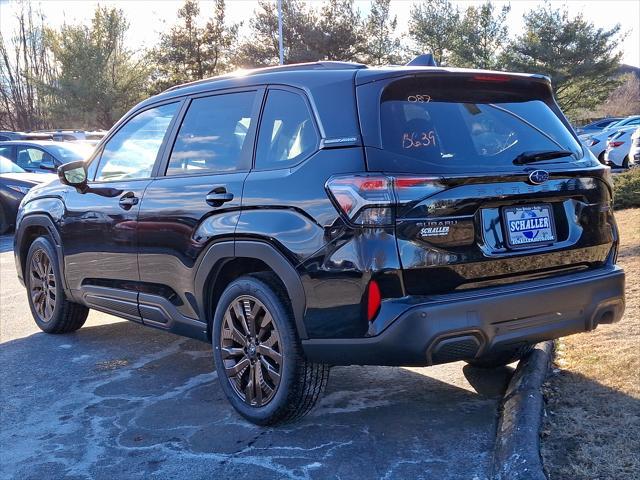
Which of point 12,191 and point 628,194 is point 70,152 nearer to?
point 12,191

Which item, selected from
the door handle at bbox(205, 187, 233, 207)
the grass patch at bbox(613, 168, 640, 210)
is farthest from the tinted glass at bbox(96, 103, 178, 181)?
the grass patch at bbox(613, 168, 640, 210)

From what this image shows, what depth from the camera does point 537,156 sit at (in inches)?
152

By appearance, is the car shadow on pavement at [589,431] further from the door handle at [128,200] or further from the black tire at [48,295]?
the black tire at [48,295]

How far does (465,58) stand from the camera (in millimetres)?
42125

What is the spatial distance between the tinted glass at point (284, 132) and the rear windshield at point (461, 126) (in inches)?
18.0

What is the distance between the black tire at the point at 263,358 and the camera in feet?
12.6

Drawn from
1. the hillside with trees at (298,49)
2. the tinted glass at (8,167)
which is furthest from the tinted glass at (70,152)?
the hillside with trees at (298,49)

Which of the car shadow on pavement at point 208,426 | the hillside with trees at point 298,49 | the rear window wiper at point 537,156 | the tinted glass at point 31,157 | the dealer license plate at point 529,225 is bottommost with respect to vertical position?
the car shadow on pavement at point 208,426

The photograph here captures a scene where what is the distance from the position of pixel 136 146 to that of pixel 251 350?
6.43 feet

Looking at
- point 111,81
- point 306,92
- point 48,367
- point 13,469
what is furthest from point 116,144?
point 111,81

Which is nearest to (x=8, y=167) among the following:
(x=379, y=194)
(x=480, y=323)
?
(x=379, y=194)

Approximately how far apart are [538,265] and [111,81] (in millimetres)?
39295

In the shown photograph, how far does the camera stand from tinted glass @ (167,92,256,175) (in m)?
4.34

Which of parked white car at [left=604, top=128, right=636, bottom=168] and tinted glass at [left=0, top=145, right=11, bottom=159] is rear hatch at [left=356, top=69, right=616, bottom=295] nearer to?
tinted glass at [left=0, top=145, right=11, bottom=159]
